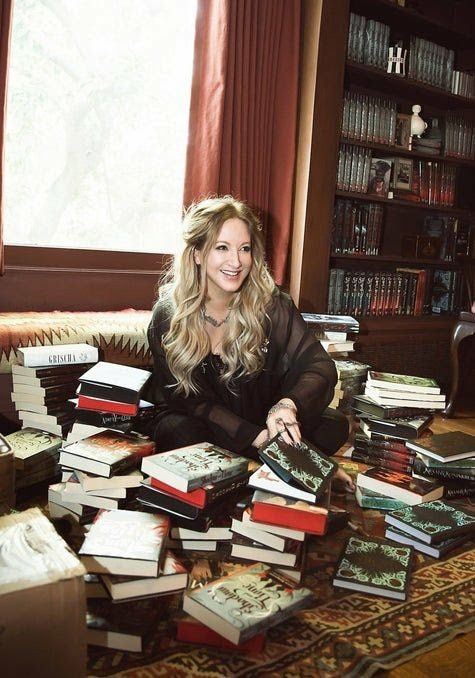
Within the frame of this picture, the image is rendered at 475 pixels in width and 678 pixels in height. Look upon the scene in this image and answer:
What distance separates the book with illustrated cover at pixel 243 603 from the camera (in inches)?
51.2

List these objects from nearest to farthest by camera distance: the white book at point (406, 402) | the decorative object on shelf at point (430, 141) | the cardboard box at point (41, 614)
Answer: the cardboard box at point (41, 614) → the white book at point (406, 402) → the decorative object on shelf at point (430, 141)

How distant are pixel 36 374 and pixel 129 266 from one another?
3.64 feet

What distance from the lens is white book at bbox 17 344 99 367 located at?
7.17 ft

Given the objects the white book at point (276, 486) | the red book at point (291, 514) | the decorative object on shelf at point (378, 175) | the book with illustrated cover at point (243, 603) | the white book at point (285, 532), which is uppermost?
the decorative object on shelf at point (378, 175)

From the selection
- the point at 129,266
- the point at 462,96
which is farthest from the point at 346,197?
the point at 129,266

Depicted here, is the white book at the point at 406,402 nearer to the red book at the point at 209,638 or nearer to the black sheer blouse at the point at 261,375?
the black sheer blouse at the point at 261,375

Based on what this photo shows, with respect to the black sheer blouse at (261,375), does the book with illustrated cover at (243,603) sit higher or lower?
lower

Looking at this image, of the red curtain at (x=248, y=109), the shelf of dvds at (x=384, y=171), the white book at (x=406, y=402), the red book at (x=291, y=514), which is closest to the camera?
the red book at (x=291, y=514)

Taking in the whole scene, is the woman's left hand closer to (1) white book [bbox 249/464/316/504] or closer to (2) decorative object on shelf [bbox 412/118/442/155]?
(1) white book [bbox 249/464/316/504]

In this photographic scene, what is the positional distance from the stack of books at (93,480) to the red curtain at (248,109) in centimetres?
161

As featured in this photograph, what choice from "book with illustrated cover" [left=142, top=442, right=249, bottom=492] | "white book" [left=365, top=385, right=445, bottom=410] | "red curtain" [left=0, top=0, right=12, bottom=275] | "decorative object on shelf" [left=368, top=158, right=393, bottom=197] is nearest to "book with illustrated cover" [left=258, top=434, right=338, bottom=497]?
"book with illustrated cover" [left=142, top=442, right=249, bottom=492]

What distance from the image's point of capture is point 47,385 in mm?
2186

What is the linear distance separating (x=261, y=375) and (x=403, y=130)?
218 cm

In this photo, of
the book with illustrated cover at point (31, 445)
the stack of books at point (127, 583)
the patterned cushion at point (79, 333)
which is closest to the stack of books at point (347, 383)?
the patterned cushion at point (79, 333)
